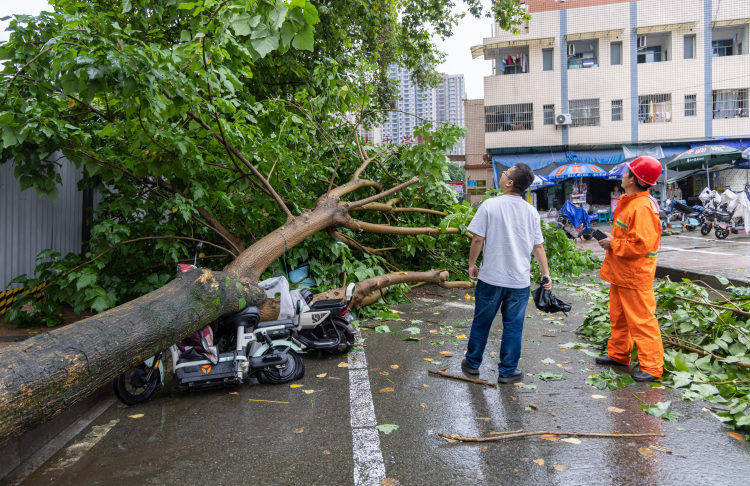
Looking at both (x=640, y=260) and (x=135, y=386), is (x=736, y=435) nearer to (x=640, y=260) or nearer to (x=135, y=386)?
(x=640, y=260)

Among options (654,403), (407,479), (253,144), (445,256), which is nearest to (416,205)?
(445,256)

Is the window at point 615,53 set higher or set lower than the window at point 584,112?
higher

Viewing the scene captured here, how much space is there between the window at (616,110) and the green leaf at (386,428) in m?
27.6

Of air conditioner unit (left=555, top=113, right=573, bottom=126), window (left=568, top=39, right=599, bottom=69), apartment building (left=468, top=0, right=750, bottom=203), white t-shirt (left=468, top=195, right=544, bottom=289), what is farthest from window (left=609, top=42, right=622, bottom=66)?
white t-shirt (left=468, top=195, right=544, bottom=289)

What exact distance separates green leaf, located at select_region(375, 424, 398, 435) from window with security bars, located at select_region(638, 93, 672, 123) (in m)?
27.9

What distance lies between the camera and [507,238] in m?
4.18

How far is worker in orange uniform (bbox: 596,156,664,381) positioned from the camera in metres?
4.07

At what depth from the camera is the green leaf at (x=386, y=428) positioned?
326 cm

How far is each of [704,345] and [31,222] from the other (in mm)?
7448

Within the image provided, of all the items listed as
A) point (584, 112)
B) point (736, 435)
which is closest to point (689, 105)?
point (584, 112)

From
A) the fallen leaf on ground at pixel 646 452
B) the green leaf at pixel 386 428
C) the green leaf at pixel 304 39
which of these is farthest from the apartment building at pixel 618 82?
the green leaf at pixel 386 428

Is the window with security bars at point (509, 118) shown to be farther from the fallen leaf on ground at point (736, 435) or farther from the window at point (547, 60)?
the fallen leaf on ground at point (736, 435)

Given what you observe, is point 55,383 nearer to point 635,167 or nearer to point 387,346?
point 387,346

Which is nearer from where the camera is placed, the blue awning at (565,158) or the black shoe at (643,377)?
the black shoe at (643,377)
